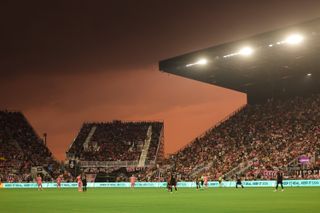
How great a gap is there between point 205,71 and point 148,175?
52.0 feet

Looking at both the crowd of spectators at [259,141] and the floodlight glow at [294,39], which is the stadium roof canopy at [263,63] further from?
the crowd of spectators at [259,141]

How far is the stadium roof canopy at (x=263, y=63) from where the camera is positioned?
51906mm

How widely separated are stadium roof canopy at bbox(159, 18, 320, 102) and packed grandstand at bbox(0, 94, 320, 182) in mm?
2256

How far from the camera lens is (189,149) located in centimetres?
7488

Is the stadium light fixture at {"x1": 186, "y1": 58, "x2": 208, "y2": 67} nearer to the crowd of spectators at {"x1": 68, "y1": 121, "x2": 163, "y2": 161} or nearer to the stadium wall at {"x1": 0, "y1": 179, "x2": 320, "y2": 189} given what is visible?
the stadium wall at {"x1": 0, "y1": 179, "x2": 320, "y2": 189}

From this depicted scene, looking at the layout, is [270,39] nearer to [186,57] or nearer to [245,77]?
[186,57]

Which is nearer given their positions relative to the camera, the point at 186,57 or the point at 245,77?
the point at 186,57

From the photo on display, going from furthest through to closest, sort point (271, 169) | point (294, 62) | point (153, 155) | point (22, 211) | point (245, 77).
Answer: point (153, 155) → point (245, 77) → point (294, 62) → point (271, 169) → point (22, 211)

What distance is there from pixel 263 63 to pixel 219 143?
12.7 metres

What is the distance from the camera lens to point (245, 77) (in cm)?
7012

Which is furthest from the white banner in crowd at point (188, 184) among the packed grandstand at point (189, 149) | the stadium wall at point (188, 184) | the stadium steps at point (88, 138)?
the stadium steps at point (88, 138)

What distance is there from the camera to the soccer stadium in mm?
52625

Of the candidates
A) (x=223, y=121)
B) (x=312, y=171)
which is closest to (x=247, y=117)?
(x=223, y=121)

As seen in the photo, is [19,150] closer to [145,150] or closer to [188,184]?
[145,150]
